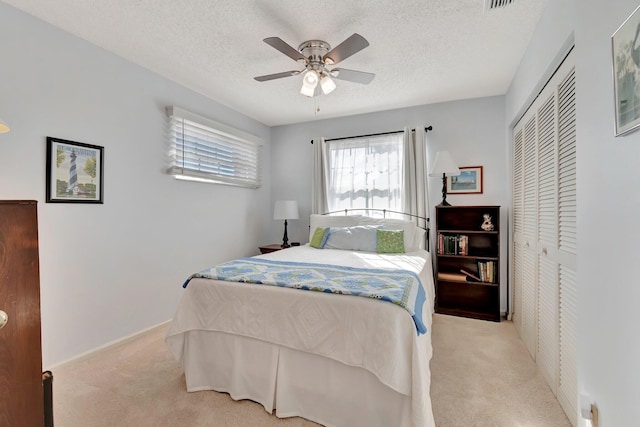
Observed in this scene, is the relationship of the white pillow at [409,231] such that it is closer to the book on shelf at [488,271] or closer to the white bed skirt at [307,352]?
the book on shelf at [488,271]

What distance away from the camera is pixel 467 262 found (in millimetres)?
3578

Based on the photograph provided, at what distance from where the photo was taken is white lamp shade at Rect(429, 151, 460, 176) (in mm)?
3275

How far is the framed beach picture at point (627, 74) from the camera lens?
2.97ft

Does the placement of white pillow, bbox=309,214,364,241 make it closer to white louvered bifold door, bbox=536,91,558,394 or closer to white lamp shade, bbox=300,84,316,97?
white lamp shade, bbox=300,84,316,97

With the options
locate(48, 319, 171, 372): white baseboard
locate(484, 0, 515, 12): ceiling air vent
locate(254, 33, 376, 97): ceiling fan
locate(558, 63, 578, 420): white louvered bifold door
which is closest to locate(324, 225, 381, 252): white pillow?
locate(254, 33, 376, 97): ceiling fan

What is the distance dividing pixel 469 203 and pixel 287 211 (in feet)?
7.63

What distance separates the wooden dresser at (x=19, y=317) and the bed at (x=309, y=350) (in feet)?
3.36

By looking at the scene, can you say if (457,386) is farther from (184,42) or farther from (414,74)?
(184,42)

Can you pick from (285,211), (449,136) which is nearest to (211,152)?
(285,211)

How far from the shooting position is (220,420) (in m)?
1.67

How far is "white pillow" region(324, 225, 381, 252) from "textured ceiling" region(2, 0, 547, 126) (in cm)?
157

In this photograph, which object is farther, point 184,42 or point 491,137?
point 491,137

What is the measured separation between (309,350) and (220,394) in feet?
2.51

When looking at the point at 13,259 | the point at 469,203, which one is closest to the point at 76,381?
the point at 13,259
